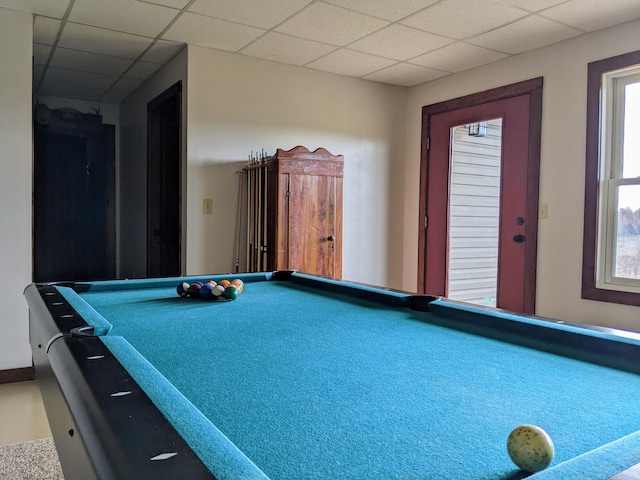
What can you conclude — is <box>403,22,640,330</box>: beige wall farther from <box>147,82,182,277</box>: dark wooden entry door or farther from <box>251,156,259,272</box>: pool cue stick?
<box>147,82,182,277</box>: dark wooden entry door

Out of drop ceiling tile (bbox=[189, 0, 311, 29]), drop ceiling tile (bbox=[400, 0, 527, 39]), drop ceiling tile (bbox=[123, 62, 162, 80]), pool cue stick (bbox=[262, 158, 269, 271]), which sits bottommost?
pool cue stick (bbox=[262, 158, 269, 271])

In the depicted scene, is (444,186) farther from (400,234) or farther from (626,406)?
(626,406)

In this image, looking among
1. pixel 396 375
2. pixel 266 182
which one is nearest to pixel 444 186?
pixel 266 182

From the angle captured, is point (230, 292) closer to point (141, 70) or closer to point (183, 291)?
point (183, 291)

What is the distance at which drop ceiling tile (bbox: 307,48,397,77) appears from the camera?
3.83 metres

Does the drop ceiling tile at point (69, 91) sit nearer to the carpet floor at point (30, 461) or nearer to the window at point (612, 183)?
the carpet floor at point (30, 461)

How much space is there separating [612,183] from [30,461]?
3.60 metres

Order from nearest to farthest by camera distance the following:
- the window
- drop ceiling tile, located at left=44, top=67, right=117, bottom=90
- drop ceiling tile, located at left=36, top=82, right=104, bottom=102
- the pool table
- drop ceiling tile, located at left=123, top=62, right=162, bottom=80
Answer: the pool table
the window
drop ceiling tile, located at left=123, top=62, right=162, bottom=80
drop ceiling tile, located at left=44, top=67, right=117, bottom=90
drop ceiling tile, located at left=36, top=82, right=104, bottom=102

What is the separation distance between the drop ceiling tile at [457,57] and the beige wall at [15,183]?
280 cm

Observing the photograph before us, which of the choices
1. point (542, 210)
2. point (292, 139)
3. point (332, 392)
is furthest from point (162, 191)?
point (332, 392)

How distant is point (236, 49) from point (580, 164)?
2.62 m

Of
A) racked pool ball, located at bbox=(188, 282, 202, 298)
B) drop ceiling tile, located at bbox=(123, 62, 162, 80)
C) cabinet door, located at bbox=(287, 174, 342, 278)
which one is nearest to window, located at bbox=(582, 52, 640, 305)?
cabinet door, located at bbox=(287, 174, 342, 278)

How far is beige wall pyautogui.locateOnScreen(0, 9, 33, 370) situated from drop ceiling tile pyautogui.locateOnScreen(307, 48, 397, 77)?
209cm

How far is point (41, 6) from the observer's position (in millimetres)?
3023
